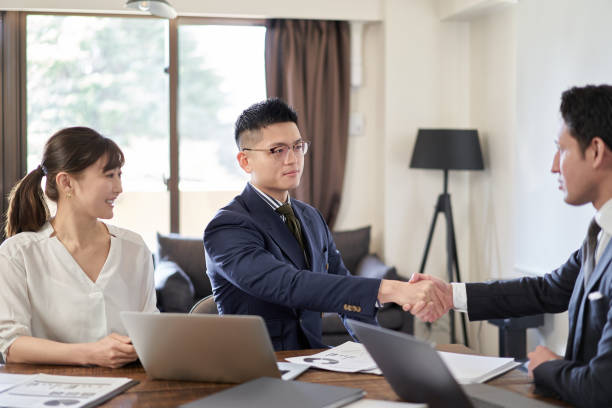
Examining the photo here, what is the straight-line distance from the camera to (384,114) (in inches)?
197

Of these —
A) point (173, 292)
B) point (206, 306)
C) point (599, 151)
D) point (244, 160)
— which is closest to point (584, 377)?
point (599, 151)

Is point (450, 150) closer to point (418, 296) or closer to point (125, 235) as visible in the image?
point (418, 296)

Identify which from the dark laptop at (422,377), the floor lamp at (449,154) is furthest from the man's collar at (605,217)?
the floor lamp at (449,154)

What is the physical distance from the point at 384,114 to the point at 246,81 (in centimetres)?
116

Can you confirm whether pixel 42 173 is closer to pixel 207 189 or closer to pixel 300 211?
pixel 300 211

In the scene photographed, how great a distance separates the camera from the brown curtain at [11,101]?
4871 millimetres

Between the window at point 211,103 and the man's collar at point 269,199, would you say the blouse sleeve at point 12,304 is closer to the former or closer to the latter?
the man's collar at point 269,199

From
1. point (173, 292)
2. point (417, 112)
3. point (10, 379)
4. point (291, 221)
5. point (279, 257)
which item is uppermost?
point (417, 112)

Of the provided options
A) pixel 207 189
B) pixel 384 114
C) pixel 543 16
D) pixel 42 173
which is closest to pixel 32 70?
pixel 207 189

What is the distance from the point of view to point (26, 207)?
2018mm

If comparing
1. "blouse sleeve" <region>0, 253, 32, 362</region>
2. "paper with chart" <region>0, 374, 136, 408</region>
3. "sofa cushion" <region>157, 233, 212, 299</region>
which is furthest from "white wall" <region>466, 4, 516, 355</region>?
"paper with chart" <region>0, 374, 136, 408</region>

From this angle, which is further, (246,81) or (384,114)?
(246,81)

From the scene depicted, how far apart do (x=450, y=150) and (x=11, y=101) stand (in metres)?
3.17

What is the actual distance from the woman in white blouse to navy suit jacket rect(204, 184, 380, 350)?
0.30 meters
